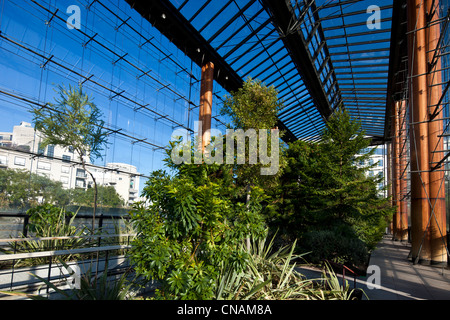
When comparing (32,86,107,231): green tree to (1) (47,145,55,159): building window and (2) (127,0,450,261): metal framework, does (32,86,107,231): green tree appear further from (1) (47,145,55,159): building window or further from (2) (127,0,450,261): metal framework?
(2) (127,0,450,261): metal framework

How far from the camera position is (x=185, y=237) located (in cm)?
270

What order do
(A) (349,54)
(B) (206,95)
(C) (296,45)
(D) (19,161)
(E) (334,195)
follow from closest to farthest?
1. (D) (19,161)
2. (E) (334,195)
3. (C) (296,45)
4. (B) (206,95)
5. (A) (349,54)

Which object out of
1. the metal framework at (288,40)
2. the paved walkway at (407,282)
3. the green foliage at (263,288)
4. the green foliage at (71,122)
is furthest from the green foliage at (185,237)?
the metal framework at (288,40)

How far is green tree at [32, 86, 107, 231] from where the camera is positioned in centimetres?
716

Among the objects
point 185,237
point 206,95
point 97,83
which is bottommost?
point 185,237

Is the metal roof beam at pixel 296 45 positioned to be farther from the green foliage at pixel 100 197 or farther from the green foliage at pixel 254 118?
the green foliage at pixel 100 197

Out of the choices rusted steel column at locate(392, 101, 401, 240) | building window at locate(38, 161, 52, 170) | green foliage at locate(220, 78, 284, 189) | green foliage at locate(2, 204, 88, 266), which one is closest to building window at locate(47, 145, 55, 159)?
building window at locate(38, 161, 52, 170)

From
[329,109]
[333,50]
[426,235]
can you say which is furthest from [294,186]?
[329,109]

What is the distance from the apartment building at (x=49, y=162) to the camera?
753cm

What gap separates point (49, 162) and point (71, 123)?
6.86ft

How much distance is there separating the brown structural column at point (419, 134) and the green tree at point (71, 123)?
30.4ft

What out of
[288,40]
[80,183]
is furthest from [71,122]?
[288,40]

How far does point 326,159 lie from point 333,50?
24.6 feet

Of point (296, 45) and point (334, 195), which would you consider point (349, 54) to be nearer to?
point (296, 45)
